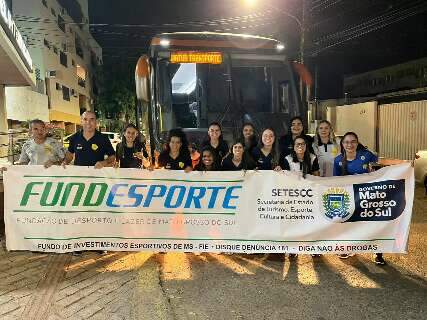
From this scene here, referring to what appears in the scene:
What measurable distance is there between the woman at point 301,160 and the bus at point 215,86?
1.86 metres

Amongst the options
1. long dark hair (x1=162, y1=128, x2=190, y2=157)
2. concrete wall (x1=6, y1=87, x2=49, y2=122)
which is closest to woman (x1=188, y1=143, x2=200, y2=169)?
long dark hair (x1=162, y1=128, x2=190, y2=157)

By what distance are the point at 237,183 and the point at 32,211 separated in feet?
8.44

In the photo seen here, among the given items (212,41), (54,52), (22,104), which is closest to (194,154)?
(212,41)

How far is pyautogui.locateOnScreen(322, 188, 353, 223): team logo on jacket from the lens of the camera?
494 centimetres

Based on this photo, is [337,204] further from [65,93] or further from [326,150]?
[65,93]

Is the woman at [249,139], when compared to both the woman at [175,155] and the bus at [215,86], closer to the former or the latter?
the woman at [175,155]

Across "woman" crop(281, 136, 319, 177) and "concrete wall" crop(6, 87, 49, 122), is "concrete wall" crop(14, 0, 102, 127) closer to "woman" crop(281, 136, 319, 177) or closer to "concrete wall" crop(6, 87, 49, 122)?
"concrete wall" crop(6, 87, 49, 122)

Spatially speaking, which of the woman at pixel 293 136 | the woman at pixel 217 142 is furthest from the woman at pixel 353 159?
the woman at pixel 217 142

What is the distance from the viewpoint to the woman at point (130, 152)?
19.2 feet

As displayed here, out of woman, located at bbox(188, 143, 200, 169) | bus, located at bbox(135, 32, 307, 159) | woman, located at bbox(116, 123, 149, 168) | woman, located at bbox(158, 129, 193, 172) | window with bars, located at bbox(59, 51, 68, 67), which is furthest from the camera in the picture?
window with bars, located at bbox(59, 51, 68, 67)

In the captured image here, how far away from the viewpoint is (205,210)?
16.5 feet

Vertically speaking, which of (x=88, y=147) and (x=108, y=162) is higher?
(x=88, y=147)

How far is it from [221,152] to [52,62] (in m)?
31.8

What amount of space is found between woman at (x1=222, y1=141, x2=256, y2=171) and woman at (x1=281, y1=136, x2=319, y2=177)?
0.47m
